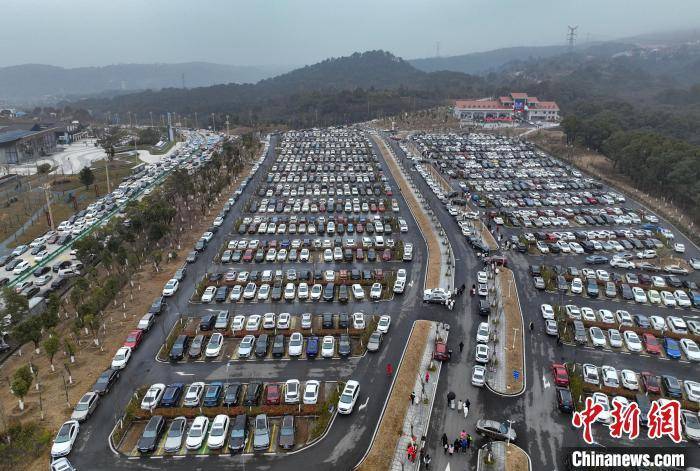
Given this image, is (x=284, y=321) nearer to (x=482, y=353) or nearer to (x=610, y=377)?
(x=482, y=353)

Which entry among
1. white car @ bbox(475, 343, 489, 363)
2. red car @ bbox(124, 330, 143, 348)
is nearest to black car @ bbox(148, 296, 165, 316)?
red car @ bbox(124, 330, 143, 348)

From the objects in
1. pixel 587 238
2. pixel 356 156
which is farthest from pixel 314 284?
pixel 356 156

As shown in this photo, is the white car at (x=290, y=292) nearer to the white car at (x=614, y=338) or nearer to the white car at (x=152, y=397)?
the white car at (x=152, y=397)

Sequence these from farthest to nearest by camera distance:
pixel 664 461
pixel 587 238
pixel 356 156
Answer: pixel 356 156, pixel 587 238, pixel 664 461

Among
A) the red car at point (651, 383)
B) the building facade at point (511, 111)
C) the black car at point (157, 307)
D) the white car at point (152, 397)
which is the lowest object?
the red car at point (651, 383)

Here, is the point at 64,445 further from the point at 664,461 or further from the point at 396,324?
the point at 664,461

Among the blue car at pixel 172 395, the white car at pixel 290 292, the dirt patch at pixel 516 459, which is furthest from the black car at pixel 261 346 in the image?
the dirt patch at pixel 516 459
